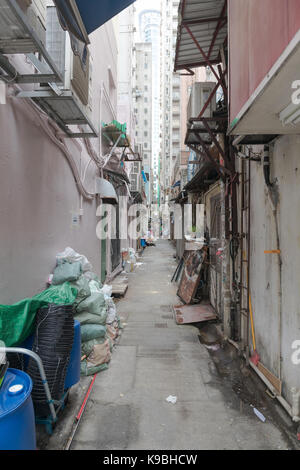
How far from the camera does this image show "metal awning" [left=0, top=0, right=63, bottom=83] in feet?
6.38

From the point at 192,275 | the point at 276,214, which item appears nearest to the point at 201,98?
the point at 276,214

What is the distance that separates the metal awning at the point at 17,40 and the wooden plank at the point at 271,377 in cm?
432

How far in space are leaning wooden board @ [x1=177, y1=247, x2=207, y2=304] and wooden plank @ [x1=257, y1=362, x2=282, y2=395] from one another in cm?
356

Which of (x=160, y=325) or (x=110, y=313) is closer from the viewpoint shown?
(x=110, y=313)

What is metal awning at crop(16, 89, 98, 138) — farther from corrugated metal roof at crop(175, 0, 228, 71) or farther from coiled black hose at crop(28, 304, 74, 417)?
coiled black hose at crop(28, 304, 74, 417)

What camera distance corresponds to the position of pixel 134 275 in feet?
39.5

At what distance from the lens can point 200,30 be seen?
4562mm

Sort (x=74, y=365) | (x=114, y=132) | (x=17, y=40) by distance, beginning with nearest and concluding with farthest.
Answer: (x=17, y=40)
(x=74, y=365)
(x=114, y=132)

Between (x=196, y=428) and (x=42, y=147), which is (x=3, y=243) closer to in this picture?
(x=42, y=147)

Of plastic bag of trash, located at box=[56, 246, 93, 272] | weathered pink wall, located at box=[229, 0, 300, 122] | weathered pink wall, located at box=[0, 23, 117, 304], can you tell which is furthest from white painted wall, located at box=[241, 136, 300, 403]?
weathered pink wall, located at box=[0, 23, 117, 304]

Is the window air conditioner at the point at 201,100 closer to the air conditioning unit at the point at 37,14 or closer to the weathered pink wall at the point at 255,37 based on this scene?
the weathered pink wall at the point at 255,37

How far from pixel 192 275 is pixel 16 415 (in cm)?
621

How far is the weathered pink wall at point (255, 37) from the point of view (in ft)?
6.18

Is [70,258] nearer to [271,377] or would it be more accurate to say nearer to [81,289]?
[81,289]
